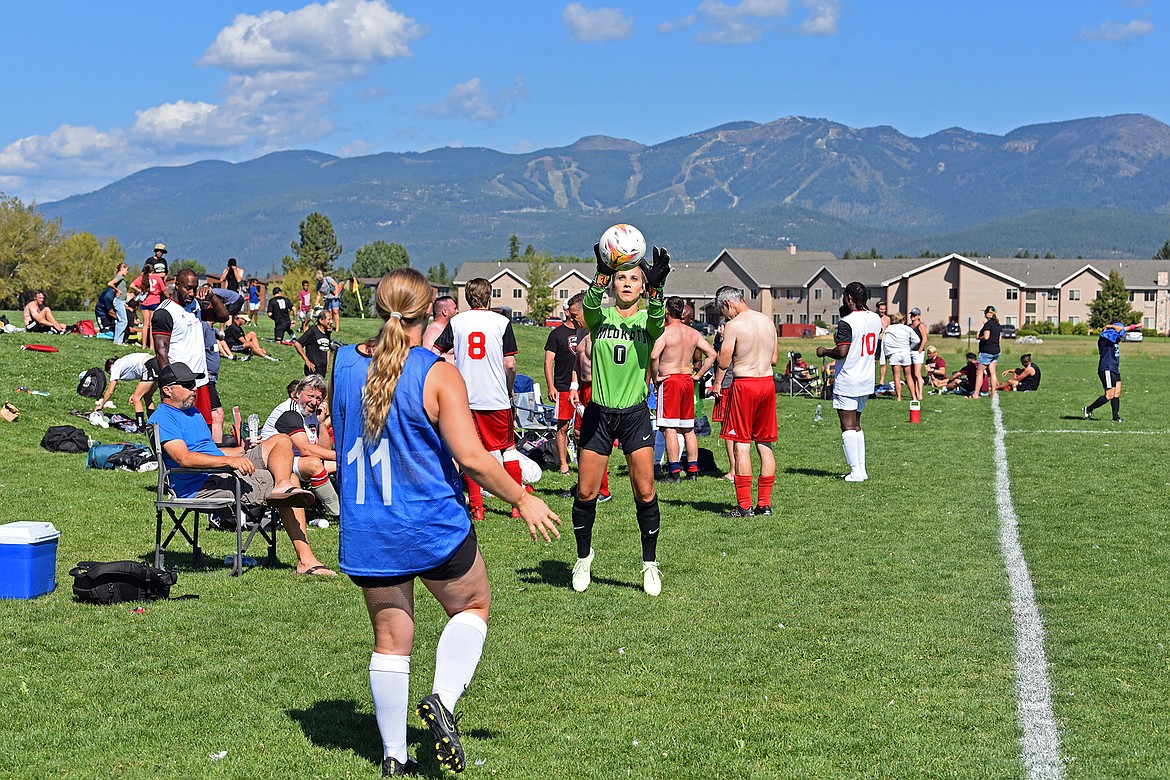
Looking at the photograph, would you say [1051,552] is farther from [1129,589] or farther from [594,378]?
[594,378]

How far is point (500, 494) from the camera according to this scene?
505cm

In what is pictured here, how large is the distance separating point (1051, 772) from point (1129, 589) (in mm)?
3943

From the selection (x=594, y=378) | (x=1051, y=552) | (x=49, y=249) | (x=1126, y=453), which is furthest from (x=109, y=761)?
(x=49, y=249)

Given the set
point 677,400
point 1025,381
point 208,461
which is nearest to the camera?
point 208,461

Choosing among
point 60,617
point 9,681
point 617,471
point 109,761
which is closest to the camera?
point 109,761

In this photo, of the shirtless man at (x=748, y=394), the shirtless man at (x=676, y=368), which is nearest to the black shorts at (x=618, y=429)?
the shirtless man at (x=748, y=394)

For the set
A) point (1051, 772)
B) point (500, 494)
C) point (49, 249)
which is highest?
point (49, 249)

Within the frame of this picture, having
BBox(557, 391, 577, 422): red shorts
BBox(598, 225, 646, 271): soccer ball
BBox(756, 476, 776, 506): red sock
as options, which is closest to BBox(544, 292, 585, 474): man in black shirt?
BBox(557, 391, 577, 422): red shorts

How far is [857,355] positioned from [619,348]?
5.95 metres

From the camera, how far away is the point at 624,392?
29.0ft

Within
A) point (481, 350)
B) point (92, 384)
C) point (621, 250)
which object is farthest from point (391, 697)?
point (92, 384)

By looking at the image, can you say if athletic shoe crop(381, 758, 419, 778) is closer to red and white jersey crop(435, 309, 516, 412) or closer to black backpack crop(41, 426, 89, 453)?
red and white jersey crop(435, 309, 516, 412)

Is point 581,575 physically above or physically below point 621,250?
below

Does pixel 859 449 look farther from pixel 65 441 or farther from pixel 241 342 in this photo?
pixel 241 342
